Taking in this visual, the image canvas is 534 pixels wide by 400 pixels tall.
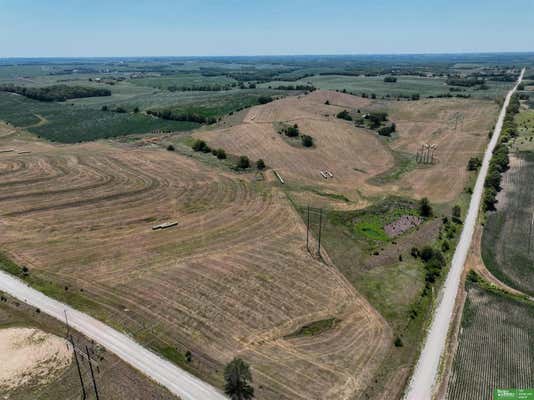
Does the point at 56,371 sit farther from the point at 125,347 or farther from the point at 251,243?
the point at 251,243

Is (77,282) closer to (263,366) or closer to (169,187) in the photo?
(263,366)

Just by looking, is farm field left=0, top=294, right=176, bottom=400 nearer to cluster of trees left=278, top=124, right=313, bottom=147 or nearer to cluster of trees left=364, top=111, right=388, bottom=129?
cluster of trees left=278, top=124, right=313, bottom=147

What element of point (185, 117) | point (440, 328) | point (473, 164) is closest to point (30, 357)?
point (440, 328)

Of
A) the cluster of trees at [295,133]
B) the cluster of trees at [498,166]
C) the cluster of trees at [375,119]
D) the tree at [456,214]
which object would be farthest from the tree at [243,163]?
the cluster of trees at [375,119]

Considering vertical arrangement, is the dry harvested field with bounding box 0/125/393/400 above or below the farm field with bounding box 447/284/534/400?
above

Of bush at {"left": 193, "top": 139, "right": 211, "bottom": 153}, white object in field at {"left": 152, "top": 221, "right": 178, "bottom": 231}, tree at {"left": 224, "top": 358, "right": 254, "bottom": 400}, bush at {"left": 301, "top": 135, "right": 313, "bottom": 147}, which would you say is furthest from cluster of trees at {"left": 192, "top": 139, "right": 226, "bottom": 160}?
tree at {"left": 224, "top": 358, "right": 254, "bottom": 400}

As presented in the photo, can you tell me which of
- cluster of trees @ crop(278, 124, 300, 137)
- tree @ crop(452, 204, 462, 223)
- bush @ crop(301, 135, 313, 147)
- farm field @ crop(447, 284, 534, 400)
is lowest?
farm field @ crop(447, 284, 534, 400)

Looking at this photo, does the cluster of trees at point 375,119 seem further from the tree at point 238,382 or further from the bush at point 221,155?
the tree at point 238,382
